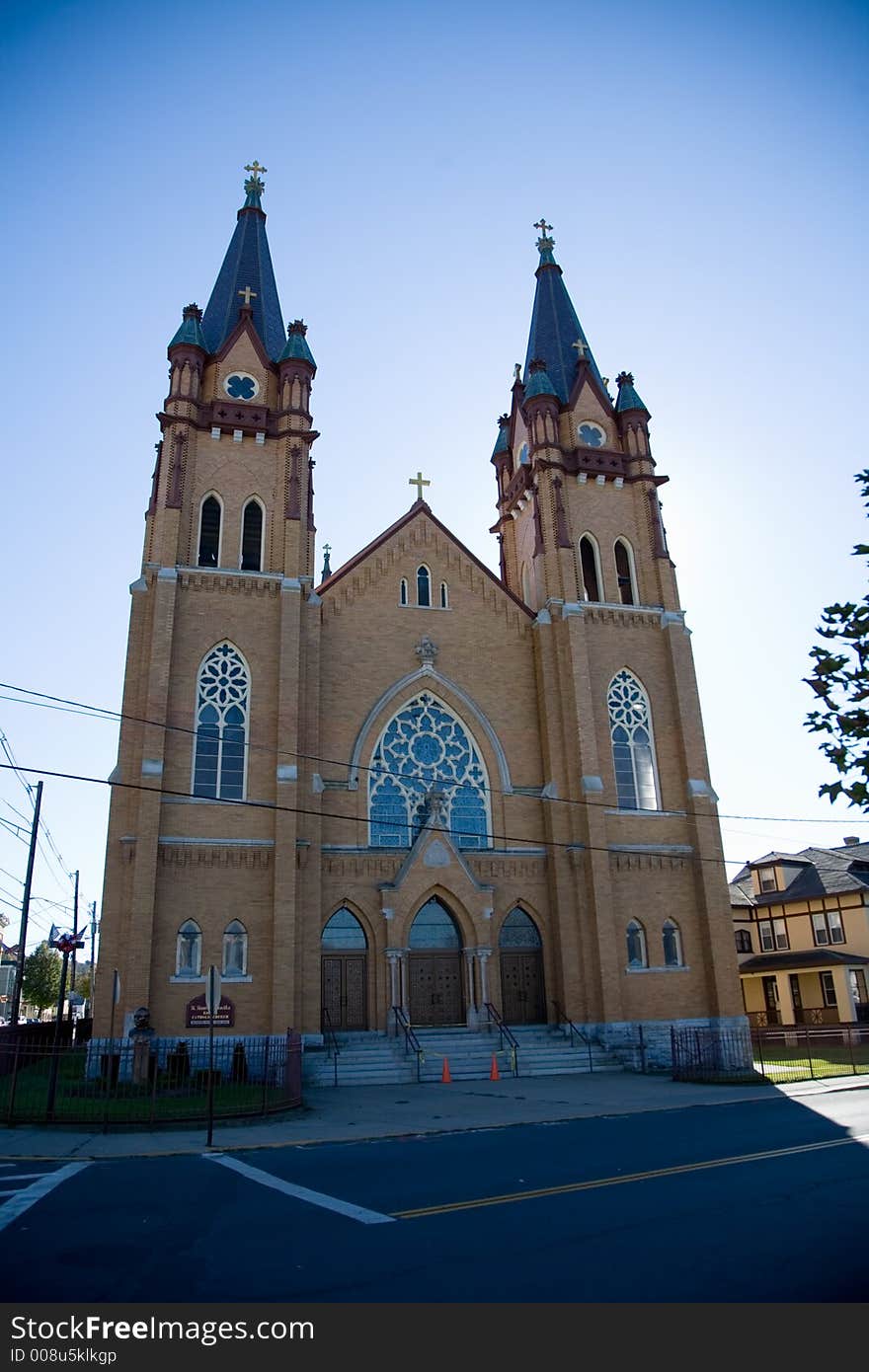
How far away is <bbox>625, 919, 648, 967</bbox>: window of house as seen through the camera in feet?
93.5

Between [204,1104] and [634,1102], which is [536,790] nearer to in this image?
A: [634,1102]

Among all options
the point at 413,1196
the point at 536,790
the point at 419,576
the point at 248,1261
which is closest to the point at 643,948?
the point at 536,790

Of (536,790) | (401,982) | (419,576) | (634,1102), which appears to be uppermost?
(419,576)

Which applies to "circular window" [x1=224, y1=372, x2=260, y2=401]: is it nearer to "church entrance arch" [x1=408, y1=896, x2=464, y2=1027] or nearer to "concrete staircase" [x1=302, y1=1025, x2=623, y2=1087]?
"church entrance arch" [x1=408, y1=896, x2=464, y2=1027]

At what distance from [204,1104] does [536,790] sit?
16.1m

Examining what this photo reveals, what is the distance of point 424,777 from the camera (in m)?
29.6

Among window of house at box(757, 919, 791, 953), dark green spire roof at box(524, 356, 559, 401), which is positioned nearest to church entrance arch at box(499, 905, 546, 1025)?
dark green spire roof at box(524, 356, 559, 401)

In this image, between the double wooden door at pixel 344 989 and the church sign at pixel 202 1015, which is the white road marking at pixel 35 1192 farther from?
the double wooden door at pixel 344 989

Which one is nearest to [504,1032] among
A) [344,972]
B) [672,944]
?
[344,972]

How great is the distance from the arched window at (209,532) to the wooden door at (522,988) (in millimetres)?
15317

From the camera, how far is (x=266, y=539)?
29.8 metres

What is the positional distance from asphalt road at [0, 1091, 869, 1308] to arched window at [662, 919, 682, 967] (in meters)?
16.5

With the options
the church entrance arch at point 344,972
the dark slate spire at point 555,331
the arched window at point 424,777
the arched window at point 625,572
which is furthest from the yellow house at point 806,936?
the dark slate spire at point 555,331

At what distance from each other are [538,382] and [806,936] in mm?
26407
